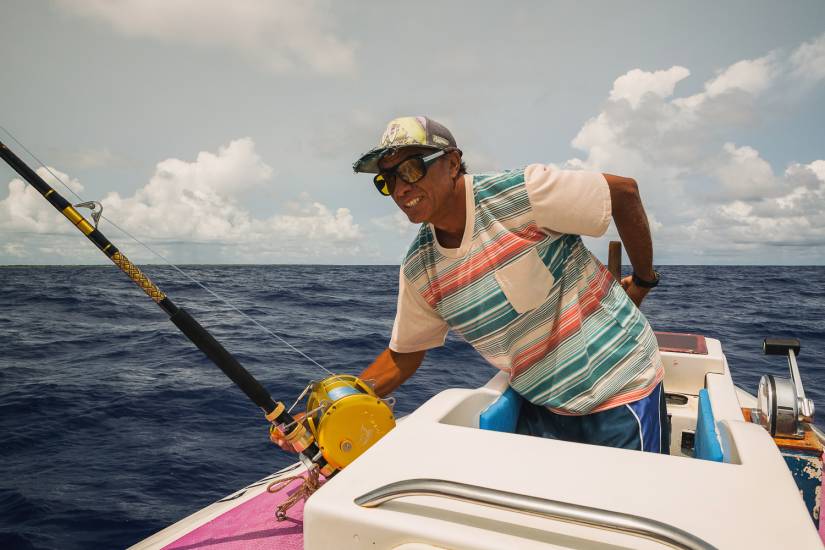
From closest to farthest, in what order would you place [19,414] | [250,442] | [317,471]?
1. [317,471]
2. [250,442]
3. [19,414]

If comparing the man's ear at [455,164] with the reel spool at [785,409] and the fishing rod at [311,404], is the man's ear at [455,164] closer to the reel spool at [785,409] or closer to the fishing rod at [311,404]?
the fishing rod at [311,404]

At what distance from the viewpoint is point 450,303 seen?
5.88 feet

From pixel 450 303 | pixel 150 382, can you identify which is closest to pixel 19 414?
pixel 150 382

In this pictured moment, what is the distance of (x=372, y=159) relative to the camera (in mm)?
1694

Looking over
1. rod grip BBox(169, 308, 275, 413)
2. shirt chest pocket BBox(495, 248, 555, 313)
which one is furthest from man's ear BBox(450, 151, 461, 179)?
rod grip BBox(169, 308, 275, 413)

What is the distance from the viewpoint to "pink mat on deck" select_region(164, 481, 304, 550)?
2170 mm

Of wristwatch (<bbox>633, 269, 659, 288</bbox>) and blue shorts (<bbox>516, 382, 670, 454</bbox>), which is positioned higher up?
wristwatch (<bbox>633, 269, 659, 288</bbox>)

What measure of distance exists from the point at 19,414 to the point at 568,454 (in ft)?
22.3

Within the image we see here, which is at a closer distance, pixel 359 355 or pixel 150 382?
pixel 150 382

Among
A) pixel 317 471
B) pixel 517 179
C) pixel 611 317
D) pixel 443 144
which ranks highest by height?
pixel 443 144

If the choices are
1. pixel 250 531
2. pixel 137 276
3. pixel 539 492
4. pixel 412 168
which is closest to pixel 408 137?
pixel 412 168

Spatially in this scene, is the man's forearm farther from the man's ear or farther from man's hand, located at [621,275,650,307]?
the man's ear

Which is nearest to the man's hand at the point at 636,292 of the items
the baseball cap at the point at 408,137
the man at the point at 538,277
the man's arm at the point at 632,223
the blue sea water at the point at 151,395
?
the man's arm at the point at 632,223

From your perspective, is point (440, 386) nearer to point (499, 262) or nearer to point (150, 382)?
point (150, 382)
